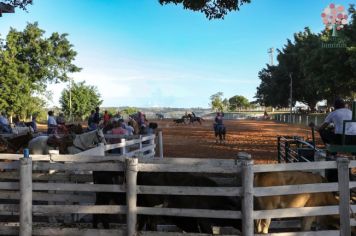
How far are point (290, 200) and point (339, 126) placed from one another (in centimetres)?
207

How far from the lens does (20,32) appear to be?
53.6 m

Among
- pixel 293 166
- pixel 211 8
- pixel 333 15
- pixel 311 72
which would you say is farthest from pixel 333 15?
pixel 311 72

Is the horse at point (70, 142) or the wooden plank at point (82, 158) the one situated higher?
the wooden plank at point (82, 158)

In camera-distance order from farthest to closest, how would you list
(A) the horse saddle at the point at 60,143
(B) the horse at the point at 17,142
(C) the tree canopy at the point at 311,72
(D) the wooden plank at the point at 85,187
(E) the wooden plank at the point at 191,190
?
(C) the tree canopy at the point at 311,72
(B) the horse at the point at 17,142
(A) the horse saddle at the point at 60,143
(D) the wooden plank at the point at 85,187
(E) the wooden plank at the point at 191,190

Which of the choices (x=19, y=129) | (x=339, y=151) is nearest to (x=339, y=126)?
(x=339, y=151)

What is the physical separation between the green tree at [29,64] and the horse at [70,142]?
38785mm

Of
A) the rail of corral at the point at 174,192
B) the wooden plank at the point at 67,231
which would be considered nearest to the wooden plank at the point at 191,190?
the rail of corral at the point at 174,192

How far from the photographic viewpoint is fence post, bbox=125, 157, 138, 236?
5.38 m

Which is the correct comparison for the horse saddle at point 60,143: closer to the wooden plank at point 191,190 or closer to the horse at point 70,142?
the horse at point 70,142

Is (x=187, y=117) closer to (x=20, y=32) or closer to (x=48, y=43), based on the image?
(x=48, y=43)

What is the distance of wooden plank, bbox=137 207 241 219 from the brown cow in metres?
0.56

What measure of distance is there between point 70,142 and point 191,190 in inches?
327

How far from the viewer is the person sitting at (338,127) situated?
6.73 m

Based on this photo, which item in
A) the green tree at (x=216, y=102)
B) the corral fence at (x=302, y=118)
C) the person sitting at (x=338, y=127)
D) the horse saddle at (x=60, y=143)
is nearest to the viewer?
the person sitting at (x=338, y=127)
